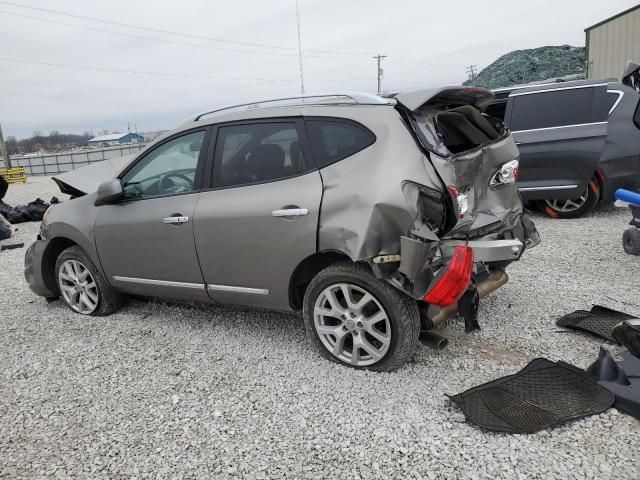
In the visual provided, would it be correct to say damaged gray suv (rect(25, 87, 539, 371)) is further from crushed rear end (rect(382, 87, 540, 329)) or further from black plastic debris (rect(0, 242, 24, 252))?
black plastic debris (rect(0, 242, 24, 252))

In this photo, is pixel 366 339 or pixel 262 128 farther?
pixel 262 128

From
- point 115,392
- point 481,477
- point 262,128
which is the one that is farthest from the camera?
point 262,128

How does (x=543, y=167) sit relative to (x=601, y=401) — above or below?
above

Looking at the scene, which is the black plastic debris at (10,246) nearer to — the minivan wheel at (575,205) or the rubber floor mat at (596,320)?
the rubber floor mat at (596,320)

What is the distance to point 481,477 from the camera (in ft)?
7.18

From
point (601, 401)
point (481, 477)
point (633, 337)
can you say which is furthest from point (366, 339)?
point (633, 337)

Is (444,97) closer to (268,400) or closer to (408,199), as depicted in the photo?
(408,199)

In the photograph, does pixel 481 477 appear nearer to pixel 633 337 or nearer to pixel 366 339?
pixel 366 339

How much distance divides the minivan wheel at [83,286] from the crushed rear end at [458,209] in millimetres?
2822

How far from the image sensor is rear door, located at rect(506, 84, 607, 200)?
6441mm

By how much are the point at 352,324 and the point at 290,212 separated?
833mm

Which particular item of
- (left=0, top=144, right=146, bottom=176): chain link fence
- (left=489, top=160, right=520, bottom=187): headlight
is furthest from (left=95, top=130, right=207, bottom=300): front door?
(left=0, top=144, right=146, bottom=176): chain link fence

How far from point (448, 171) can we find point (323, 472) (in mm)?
1799

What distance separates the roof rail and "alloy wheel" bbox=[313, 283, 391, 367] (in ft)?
4.10
